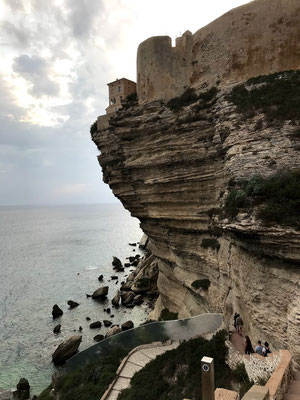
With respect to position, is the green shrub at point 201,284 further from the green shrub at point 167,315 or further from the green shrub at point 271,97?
the green shrub at point 271,97

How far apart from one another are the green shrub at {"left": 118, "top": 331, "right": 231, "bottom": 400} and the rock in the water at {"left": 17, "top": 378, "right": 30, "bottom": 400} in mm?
11763

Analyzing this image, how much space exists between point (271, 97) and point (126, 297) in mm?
32577

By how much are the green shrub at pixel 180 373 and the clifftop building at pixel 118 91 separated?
21.6 m

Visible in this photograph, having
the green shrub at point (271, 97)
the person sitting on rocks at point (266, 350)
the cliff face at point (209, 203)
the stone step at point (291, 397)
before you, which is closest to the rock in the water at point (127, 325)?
the cliff face at point (209, 203)

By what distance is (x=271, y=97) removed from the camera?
64.9ft

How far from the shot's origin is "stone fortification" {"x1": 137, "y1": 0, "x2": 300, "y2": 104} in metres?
21.4

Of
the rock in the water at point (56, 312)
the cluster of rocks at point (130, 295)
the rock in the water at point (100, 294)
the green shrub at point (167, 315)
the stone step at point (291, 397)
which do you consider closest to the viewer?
the stone step at point (291, 397)

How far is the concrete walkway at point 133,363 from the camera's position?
18.4m

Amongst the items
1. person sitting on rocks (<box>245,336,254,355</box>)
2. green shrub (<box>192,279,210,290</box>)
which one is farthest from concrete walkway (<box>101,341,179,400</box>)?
person sitting on rocks (<box>245,336,254,355</box>)

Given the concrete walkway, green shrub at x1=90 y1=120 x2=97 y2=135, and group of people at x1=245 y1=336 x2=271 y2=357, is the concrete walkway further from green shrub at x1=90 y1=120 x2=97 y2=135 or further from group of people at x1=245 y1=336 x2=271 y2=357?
green shrub at x1=90 y1=120 x2=97 y2=135

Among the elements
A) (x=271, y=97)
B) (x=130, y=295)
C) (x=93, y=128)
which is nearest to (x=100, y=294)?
(x=130, y=295)

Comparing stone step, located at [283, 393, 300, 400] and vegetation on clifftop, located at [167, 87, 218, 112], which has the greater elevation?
vegetation on clifftop, located at [167, 87, 218, 112]

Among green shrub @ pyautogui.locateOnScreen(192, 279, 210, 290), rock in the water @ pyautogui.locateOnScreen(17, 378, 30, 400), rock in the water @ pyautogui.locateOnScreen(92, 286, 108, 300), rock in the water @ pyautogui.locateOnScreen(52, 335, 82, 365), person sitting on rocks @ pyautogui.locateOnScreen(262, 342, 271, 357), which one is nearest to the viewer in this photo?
person sitting on rocks @ pyautogui.locateOnScreen(262, 342, 271, 357)

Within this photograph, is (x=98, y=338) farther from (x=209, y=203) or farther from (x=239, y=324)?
(x=239, y=324)
